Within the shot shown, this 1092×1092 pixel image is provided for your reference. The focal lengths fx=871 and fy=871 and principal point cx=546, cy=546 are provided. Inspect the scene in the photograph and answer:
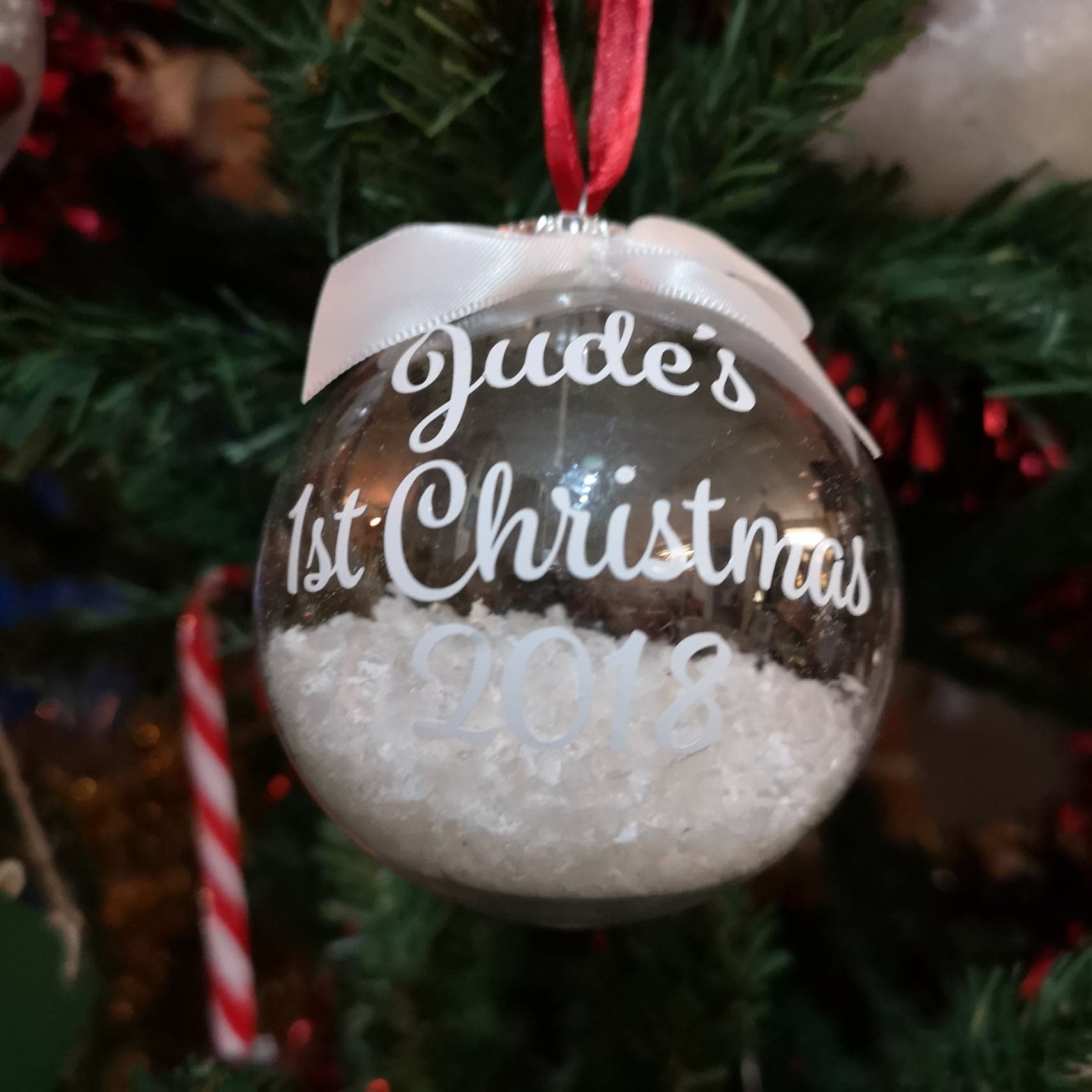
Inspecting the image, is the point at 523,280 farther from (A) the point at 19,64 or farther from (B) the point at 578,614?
(A) the point at 19,64

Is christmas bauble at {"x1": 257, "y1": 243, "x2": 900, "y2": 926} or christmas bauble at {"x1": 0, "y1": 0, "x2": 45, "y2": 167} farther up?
christmas bauble at {"x1": 0, "y1": 0, "x2": 45, "y2": 167}

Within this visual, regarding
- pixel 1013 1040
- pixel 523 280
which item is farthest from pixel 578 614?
pixel 1013 1040

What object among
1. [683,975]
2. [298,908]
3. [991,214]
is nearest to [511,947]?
[683,975]

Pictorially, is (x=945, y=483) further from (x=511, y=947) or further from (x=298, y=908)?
(x=298, y=908)

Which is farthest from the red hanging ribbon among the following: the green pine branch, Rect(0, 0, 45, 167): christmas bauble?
the green pine branch

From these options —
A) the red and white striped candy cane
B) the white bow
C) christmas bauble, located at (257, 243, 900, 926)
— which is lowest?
the red and white striped candy cane

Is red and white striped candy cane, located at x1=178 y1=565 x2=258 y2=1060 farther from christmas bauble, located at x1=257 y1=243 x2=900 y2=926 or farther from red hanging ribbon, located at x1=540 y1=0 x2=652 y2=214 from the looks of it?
red hanging ribbon, located at x1=540 y1=0 x2=652 y2=214

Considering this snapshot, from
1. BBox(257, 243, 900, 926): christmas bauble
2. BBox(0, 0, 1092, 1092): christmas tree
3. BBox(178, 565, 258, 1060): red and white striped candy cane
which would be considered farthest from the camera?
BBox(178, 565, 258, 1060): red and white striped candy cane

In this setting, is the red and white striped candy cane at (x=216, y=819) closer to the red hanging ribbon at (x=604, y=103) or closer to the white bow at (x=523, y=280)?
the white bow at (x=523, y=280)
